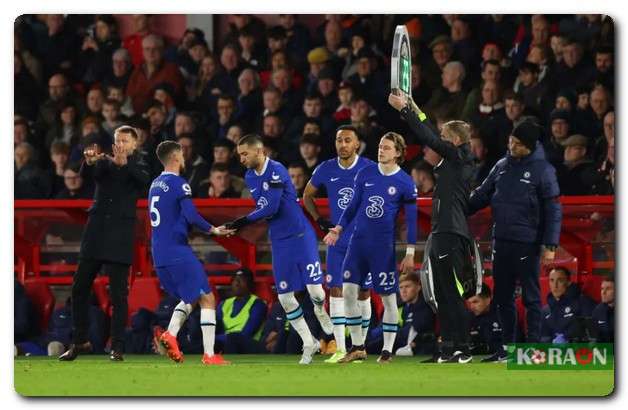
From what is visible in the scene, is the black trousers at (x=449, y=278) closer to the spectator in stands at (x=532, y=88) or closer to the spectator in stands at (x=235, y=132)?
the spectator in stands at (x=532, y=88)

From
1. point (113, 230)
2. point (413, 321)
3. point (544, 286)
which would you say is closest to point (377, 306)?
point (413, 321)

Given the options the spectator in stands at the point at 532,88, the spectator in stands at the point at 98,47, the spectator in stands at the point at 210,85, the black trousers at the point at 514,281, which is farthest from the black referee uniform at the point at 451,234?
the spectator in stands at the point at 98,47

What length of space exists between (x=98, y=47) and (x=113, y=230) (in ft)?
10.6

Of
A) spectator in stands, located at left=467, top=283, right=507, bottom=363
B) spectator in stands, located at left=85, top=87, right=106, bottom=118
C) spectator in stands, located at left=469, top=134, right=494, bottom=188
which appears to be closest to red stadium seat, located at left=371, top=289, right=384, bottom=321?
spectator in stands, located at left=467, top=283, right=507, bottom=363

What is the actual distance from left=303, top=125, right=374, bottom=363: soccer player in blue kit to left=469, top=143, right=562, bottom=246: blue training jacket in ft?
3.44

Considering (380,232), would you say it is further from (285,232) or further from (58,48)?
(58,48)

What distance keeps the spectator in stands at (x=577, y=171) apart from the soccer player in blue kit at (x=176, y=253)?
2.82 meters

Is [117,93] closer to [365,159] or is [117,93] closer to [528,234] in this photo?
[365,159]

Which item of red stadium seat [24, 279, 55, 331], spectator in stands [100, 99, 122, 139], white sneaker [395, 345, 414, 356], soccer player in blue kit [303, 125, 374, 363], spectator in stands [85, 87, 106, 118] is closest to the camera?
soccer player in blue kit [303, 125, 374, 363]

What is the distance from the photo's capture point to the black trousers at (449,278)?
10211 mm

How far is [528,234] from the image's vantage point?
411 inches

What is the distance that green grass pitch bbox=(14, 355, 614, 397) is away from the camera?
922cm

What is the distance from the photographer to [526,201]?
10461 millimetres

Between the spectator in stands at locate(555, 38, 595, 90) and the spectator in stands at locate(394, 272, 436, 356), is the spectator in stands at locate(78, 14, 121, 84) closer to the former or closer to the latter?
the spectator in stands at locate(394, 272, 436, 356)
